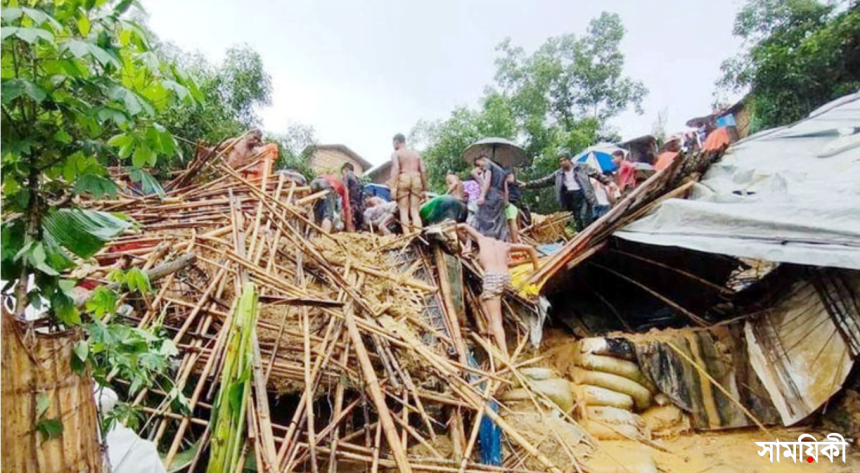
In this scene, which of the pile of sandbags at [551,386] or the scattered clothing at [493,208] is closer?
the pile of sandbags at [551,386]

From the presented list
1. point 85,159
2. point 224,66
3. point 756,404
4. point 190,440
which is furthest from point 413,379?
point 224,66

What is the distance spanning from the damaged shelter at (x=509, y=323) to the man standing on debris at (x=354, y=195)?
8.55ft

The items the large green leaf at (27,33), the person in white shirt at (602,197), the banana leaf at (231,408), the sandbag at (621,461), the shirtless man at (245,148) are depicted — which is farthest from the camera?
the person in white shirt at (602,197)

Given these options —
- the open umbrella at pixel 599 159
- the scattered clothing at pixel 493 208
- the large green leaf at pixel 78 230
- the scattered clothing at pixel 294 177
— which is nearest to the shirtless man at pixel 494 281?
the scattered clothing at pixel 493 208

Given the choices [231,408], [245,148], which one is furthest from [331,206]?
[231,408]

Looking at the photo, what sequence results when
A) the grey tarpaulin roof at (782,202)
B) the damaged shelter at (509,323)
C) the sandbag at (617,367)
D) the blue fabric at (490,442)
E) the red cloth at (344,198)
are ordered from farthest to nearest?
the red cloth at (344,198), the sandbag at (617,367), the grey tarpaulin roof at (782,202), the blue fabric at (490,442), the damaged shelter at (509,323)

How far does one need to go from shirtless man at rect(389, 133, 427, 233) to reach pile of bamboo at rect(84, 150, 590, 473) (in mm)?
2589

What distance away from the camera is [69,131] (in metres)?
1.33

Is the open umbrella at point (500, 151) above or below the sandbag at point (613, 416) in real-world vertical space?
above

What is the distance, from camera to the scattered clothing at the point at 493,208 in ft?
22.6

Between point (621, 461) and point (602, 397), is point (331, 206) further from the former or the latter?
point (621, 461)

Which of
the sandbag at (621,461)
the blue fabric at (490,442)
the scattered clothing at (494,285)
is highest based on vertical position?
the scattered clothing at (494,285)

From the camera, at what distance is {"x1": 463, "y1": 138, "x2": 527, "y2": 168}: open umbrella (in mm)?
8484

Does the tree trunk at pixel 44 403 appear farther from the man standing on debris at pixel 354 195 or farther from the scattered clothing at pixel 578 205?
the scattered clothing at pixel 578 205
